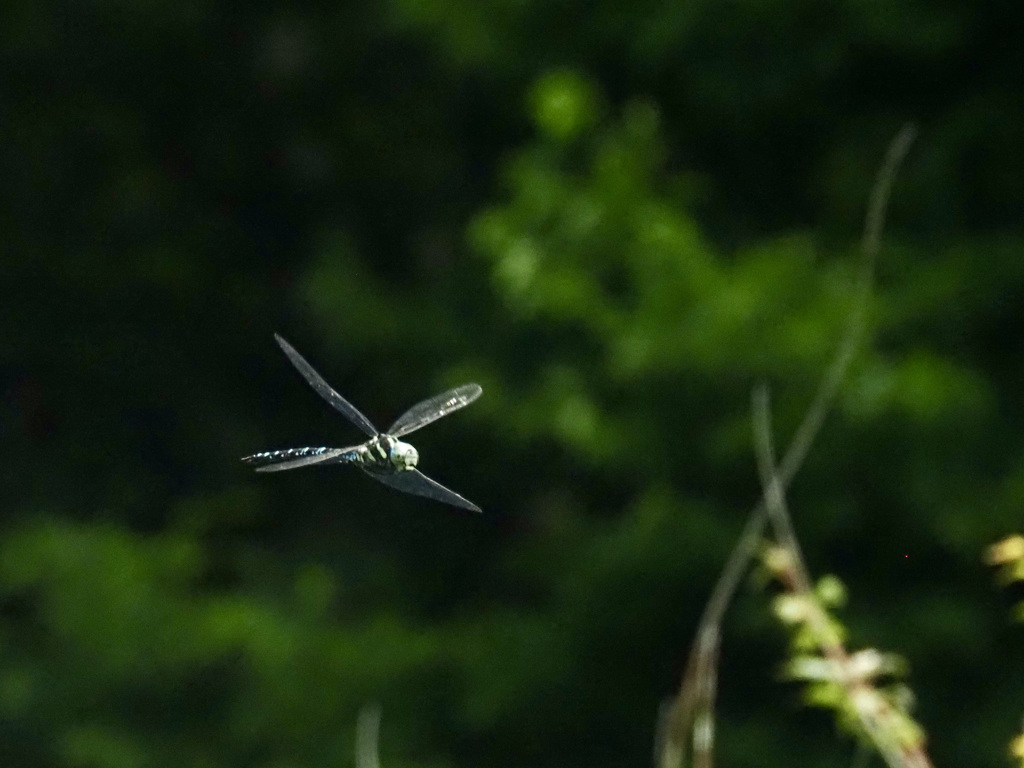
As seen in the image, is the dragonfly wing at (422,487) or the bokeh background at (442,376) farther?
the bokeh background at (442,376)

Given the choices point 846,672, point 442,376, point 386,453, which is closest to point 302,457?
point 386,453

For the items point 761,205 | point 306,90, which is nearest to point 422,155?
point 306,90

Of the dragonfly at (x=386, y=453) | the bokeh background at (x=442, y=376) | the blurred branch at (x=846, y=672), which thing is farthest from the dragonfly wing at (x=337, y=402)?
the bokeh background at (x=442, y=376)

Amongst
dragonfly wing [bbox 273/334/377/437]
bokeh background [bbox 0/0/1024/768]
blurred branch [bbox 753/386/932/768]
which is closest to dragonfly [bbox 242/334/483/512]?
dragonfly wing [bbox 273/334/377/437]

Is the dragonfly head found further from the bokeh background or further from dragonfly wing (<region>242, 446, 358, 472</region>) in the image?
the bokeh background

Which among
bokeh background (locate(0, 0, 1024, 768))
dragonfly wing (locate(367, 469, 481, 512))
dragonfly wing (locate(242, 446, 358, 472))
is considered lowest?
dragonfly wing (locate(367, 469, 481, 512))

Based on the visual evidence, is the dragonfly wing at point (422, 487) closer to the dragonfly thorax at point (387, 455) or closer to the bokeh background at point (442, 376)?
the dragonfly thorax at point (387, 455)
